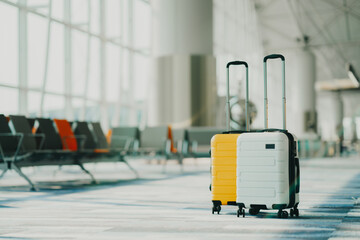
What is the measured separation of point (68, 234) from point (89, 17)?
46.7 ft

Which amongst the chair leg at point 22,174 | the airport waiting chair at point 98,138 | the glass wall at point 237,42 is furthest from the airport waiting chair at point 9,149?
the glass wall at point 237,42

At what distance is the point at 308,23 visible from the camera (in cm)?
3512

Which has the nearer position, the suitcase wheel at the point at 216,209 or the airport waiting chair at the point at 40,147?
the suitcase wheel at the point at 216,209

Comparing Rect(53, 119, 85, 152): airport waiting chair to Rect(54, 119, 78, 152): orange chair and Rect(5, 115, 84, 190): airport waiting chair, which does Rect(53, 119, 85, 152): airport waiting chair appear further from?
Rect(5, 115, 84, 190): airport waiting chair

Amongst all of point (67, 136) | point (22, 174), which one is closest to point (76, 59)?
point (67, 136)

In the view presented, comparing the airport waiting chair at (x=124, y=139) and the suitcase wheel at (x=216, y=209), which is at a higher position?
the airport waiting chair at (x=124, y=139)

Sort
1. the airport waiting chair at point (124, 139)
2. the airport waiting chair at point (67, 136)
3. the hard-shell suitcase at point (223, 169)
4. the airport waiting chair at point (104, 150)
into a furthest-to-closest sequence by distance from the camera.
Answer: the airport waiting chair at point (124, 139)
the airport waiting chair at point (104, 150)
the airport waiting chair at point (67, 136)
the hard-shell suitcase at point (223, 169)

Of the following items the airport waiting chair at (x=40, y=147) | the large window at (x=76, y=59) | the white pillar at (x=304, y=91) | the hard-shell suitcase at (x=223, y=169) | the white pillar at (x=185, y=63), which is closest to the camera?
the hard-shell suitcase at (x=223, y=169)

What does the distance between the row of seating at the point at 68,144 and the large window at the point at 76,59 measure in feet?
9.04

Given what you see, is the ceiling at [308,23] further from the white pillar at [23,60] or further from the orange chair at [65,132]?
the orange chair at [65,132]

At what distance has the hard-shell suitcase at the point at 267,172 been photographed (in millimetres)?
4828

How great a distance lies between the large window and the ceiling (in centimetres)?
1483

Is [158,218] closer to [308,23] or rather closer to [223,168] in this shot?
[223,168]

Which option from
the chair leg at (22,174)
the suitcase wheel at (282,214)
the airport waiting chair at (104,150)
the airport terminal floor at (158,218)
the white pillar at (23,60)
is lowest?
the airport terminal floor at (158,218)
